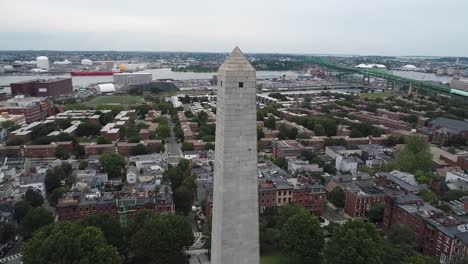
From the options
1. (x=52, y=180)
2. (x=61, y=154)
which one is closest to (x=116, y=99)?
(x=61, y=154)

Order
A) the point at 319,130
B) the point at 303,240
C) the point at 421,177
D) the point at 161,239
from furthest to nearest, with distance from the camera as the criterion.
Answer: the point at 319,130 → the point at 421,177 → the point at 303,240 → the point at 161,239

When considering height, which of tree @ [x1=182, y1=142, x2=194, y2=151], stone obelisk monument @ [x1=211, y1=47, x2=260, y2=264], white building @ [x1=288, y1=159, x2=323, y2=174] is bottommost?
tree @ [x1=182, y1=142, x2=194, y2=151]

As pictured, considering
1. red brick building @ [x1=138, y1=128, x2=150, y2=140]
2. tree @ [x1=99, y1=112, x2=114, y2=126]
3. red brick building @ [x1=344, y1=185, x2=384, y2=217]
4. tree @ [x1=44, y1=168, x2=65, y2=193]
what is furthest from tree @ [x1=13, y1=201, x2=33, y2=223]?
tree @ [x1=99, y1=112, x2=114, y2=126]

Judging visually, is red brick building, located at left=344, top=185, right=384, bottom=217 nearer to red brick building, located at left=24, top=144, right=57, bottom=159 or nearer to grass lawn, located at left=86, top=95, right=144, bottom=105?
red brick building, located at left=24, top=144, right=57, bottom=159

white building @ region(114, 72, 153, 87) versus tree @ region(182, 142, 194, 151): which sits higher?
white building @ region(114, 72, 153, 87)

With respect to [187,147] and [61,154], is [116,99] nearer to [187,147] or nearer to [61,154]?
[61,154]

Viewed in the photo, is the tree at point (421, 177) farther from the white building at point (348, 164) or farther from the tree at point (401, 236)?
the tree at point (401, 236)

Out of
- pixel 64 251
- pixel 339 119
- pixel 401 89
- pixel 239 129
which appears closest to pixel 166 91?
pixel 339 119
